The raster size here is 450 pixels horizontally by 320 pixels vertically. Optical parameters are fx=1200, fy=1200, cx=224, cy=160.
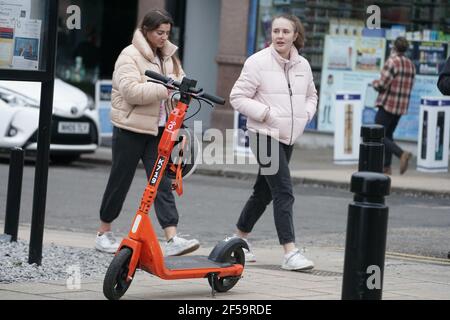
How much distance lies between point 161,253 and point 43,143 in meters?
1.35

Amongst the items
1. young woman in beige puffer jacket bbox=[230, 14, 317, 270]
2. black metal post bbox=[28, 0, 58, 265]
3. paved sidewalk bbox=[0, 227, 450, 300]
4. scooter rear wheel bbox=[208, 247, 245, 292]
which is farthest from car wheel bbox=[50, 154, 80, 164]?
scooter rear wheel bbox=[208, 247, 245, 292]

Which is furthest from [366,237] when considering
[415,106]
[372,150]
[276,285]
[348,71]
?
[348,71]

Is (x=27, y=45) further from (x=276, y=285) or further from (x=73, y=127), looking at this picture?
(x=73, y=127)

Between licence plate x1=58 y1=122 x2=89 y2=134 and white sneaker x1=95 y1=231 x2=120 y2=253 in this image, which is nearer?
white sneaker x1=95 y1=231 x2=120 y2=253

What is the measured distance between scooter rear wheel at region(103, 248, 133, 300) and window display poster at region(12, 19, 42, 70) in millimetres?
1653

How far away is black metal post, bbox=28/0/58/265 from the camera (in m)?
7.76

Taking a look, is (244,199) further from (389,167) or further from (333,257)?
(333,257)

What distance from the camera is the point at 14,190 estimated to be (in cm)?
880

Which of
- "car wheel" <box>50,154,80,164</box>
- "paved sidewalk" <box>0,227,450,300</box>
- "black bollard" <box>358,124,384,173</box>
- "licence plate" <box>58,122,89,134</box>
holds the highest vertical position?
"black bollard" <box>358,124,384,173</box>

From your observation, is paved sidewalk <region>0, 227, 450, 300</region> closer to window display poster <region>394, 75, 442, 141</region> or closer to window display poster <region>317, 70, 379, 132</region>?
window display poster <region>394, 75, 442, 141</region>

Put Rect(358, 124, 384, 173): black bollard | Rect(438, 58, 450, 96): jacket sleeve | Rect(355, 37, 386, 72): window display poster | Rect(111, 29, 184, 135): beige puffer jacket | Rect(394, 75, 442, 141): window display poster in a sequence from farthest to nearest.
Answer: Rect(355, 37, 386, 72): window display poster, Rect(394, 75, 442, 141): window display poster, Rect(438, 58, 450, 96): jacket sleeve, Rect(111, 29, 184, 135): beige puffer jacket, Rect(358, 124, 384, 173): black bollard

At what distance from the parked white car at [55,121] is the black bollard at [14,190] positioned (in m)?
7.01

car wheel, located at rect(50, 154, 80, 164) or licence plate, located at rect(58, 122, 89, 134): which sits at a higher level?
licence plate, located at rect(58, 122, 89, 134)

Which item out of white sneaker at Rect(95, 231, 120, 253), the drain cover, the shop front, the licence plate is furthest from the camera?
the shop front
